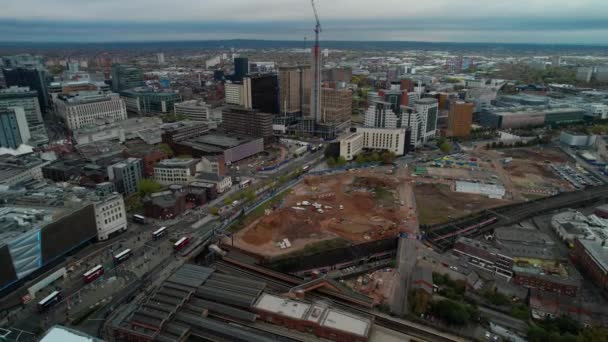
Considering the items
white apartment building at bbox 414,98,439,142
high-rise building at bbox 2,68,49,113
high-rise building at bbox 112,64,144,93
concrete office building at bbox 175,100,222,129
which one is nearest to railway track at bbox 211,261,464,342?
white apartment building at bbox 414,98,439,142

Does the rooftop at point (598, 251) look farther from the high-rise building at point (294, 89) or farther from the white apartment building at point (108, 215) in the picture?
the high-rise building at point (294, 89)

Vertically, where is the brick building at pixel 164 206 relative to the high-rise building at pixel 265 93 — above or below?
below

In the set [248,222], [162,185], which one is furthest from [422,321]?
[162,185]

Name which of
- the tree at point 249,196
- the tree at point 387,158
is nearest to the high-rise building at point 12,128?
the tree at point 249,196

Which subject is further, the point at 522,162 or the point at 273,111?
the point at 273,111

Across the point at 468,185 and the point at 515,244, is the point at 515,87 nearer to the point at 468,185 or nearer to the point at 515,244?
the point at 468,185

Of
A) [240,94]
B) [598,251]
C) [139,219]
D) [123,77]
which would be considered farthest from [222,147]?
[123,77]

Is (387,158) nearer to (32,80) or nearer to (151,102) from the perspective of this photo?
(151,102)
